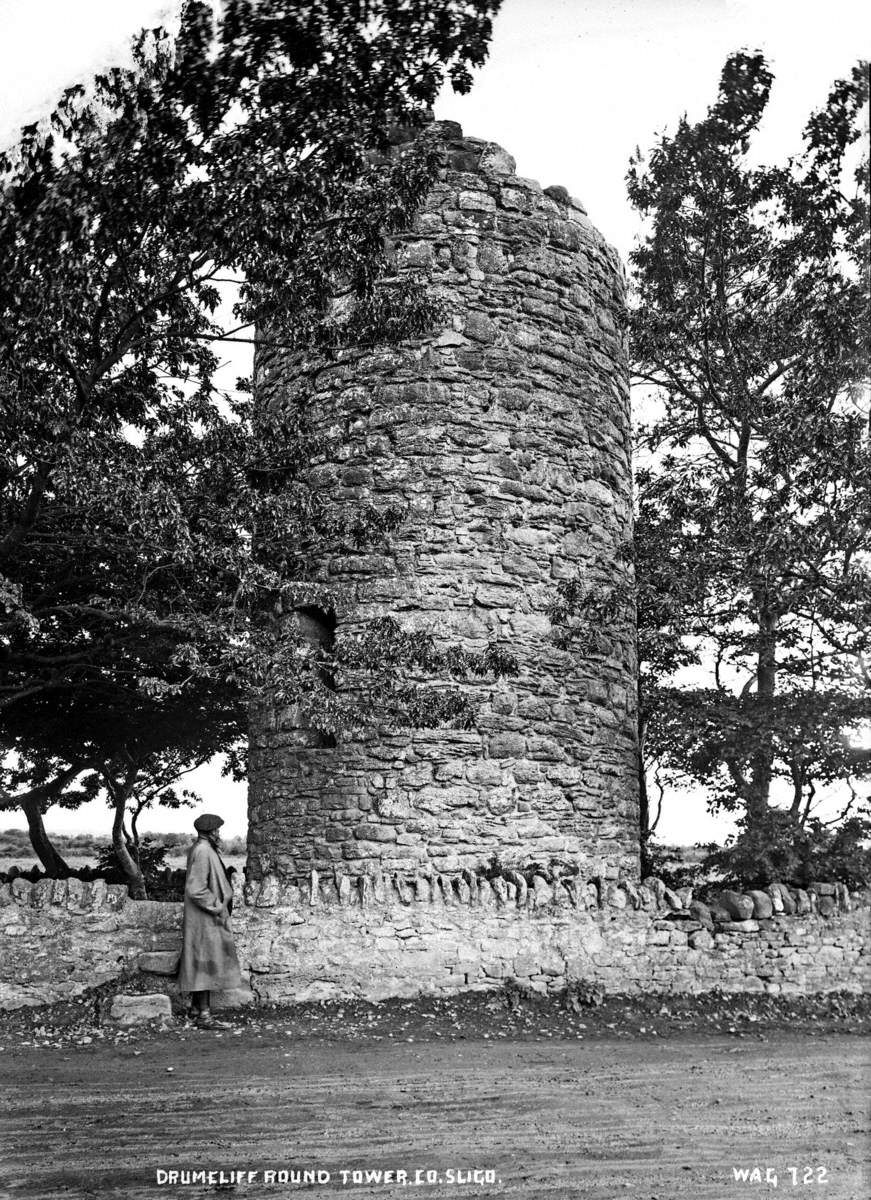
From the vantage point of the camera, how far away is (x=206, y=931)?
28.1 feet

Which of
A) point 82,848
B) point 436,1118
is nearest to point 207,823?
point 436,1118

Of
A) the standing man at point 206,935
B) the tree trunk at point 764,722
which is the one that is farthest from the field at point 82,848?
the standing man at point 206,935

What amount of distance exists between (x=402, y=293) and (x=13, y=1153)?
25.1ft

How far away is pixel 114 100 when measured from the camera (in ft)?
25.6

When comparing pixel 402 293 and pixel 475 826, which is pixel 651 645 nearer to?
pixel 475 826

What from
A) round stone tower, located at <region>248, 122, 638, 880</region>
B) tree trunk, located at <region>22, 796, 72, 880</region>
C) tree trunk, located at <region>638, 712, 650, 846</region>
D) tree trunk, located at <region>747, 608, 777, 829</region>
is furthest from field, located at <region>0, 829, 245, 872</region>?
tree trunk, located at <region>747, 608, 777, 829</region>

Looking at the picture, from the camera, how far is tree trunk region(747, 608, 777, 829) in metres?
11.4

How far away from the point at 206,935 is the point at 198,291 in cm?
528

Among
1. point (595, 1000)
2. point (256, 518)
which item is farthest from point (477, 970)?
point (256, 518)

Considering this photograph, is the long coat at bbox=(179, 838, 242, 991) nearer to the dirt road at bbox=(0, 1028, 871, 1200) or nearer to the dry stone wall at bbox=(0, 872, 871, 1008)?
the dry stone wall at bbox=(0, 872, 871, 1008)

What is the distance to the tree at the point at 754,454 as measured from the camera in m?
10.1

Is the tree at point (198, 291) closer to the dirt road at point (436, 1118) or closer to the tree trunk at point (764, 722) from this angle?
the dirt road at point (436, 1118)

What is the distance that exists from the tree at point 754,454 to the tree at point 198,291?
141 inches

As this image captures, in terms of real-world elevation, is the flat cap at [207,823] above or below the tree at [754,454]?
below
